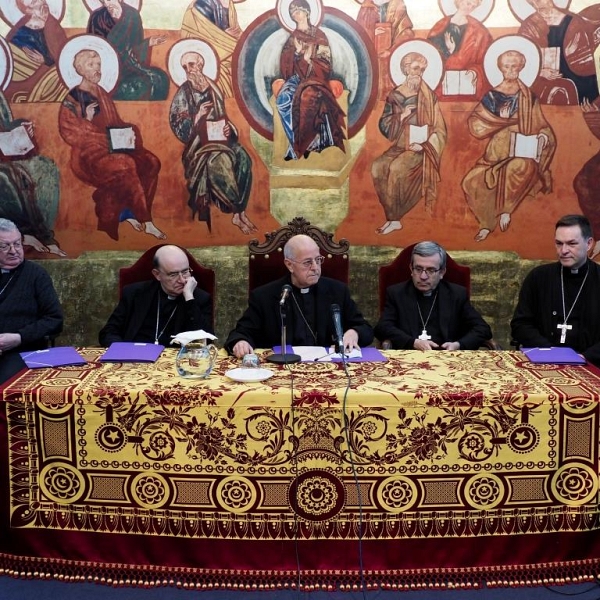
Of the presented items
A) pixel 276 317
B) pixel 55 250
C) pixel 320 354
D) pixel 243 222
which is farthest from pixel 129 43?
pixel 320 354

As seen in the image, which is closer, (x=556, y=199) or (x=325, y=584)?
(x=325, y=584)

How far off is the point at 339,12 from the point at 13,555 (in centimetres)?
455

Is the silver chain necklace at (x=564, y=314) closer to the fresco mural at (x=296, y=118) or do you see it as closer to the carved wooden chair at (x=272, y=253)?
the fresco mural at (x=296, y=118)

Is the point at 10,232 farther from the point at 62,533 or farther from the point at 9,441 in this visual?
the point at 62,533

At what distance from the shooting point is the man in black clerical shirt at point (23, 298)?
4.62m

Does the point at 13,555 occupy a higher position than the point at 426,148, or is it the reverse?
the point at 426,148

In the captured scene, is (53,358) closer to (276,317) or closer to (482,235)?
(276,317)

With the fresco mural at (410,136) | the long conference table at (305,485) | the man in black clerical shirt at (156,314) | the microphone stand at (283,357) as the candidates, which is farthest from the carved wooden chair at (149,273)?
the long conference table at (305,485)

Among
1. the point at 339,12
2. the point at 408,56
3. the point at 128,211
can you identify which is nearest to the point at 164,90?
the point at 128,211

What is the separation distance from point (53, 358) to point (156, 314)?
1316mm

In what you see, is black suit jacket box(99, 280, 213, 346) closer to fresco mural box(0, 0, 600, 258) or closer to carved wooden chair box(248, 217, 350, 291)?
carved wooden chair box(248, 217, 350, 291)

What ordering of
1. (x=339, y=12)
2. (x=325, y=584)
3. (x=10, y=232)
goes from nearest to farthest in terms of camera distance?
(x=325, y=584) → (x=10, y=232) → (x=339, y=12)

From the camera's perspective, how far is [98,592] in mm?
3047

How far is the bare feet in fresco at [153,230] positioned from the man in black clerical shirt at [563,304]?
9.57ft
